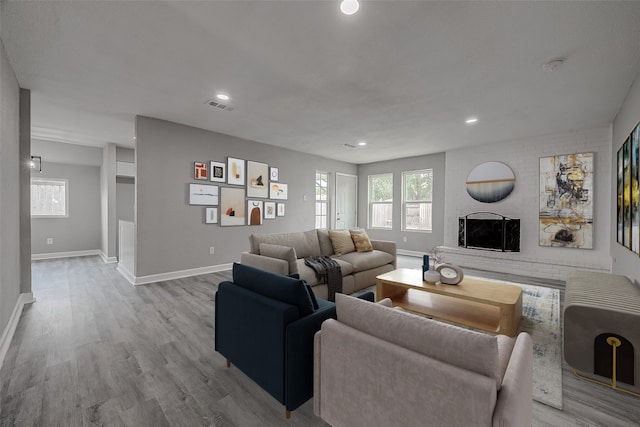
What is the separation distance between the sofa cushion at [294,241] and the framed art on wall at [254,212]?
6.49 ft

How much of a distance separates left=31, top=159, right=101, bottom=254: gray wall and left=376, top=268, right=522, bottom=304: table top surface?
779 centimetres

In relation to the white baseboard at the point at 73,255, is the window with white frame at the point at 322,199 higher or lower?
higher

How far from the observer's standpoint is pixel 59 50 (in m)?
2.45

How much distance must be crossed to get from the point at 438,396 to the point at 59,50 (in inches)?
148

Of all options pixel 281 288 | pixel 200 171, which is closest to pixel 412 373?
pixel 281 288

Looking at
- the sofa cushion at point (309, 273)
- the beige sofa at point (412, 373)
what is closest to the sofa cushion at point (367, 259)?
the sofa cushion at point (309, 273)

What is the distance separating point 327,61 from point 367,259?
256 centimetres

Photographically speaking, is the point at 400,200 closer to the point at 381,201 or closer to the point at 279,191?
the point at 381,201

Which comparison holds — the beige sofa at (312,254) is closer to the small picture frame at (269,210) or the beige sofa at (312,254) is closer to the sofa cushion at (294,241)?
A: the sofa cushion at (294,241)

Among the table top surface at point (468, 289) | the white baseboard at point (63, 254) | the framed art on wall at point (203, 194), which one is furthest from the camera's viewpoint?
the white baseboard at point (63, 254)

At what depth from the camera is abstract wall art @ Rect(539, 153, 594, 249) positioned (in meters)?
4.63

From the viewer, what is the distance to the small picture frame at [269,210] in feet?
19.4

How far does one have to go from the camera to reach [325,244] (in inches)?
165

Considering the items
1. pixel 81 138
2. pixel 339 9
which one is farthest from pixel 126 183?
pixel 339 9
